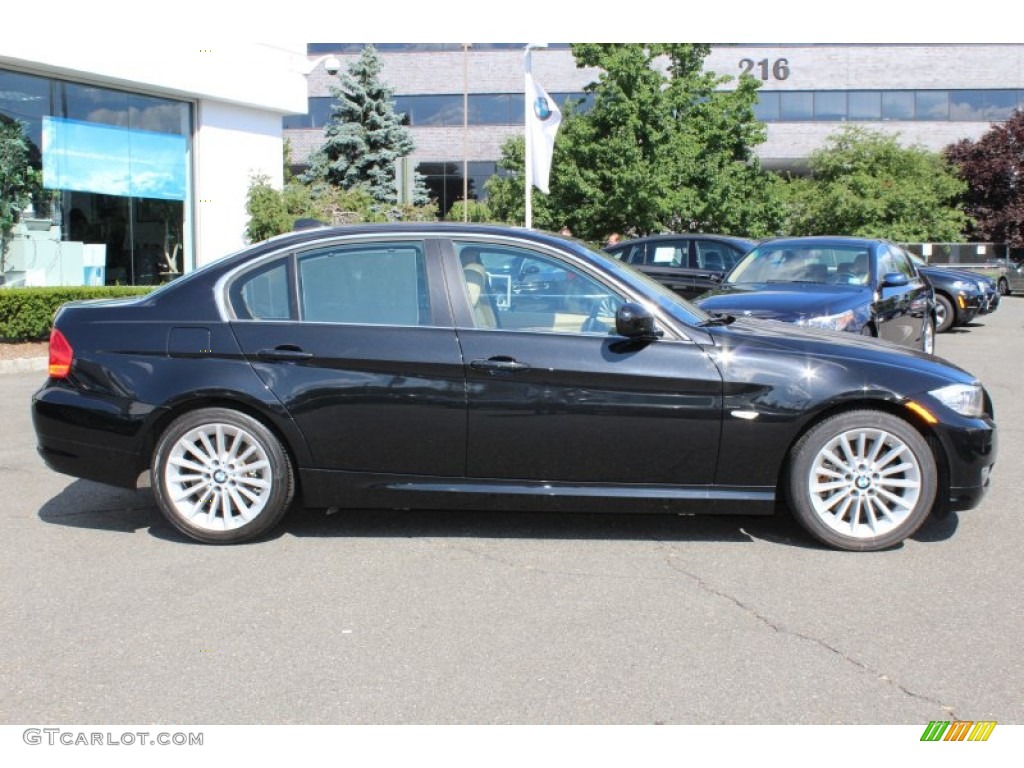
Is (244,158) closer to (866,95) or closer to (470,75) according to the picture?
(470,75)

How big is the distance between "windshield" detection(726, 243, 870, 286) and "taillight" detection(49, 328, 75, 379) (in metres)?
6.98

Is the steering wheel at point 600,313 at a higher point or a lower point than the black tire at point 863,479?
higher

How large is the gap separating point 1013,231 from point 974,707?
139 ft

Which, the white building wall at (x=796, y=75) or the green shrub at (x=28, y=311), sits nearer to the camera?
the green shrub at (x=28, y=311)

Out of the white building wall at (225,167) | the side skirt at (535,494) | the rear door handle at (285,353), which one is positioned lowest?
the side skirt at (535,494)

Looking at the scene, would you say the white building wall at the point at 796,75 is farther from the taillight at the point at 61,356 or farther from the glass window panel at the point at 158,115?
the taillight at the point at 61,356

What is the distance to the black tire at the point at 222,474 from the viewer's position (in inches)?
205

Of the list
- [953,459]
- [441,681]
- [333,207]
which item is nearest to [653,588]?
[441,681]

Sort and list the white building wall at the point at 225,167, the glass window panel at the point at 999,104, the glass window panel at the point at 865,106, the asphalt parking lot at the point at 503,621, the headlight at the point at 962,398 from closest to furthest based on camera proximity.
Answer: the asphalt parking lot at the point at 503,621 → the headlight at the point at 962,398 → the white building wall at the point at 225,167 → the glass window panel at the point at 999,104 → the glass window panel at the point at 865,106

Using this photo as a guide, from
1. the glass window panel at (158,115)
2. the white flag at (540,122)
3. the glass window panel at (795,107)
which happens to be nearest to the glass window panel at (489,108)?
the glass window panel at (795,107)

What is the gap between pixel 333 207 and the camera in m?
23.2

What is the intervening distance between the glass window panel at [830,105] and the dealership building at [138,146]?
31.2 m

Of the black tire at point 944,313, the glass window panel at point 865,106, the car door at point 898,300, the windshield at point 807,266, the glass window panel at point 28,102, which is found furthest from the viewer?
the glass window panel at point 865,106

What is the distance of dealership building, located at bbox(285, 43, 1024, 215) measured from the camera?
4584cm
